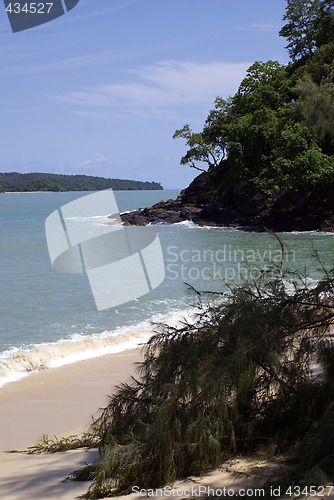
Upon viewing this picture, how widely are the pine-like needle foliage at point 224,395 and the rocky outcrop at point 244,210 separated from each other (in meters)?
26.1

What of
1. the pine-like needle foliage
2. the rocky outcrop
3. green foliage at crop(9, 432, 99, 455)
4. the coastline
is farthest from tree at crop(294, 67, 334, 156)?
the rocky outcrop

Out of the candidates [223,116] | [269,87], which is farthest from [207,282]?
[223,116]

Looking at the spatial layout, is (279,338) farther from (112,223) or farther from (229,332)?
(112,223)

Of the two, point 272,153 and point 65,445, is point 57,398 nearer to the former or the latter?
point 65,445

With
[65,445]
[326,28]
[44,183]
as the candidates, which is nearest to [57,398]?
[65,445]

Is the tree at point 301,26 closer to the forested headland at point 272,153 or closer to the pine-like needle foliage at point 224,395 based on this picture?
the forested headland at point 272,153

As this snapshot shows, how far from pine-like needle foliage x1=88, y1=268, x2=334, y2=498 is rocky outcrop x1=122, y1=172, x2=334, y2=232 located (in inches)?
1026

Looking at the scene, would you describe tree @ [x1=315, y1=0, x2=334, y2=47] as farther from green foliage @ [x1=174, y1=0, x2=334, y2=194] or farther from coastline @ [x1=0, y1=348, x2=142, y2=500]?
coastline @ [x1=0, y1=348, x2=142, y2=500]

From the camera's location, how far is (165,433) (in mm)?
3355

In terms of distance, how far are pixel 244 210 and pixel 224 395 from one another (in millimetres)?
36578

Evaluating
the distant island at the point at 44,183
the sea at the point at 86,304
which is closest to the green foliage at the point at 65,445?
the sea at the point at 86,304

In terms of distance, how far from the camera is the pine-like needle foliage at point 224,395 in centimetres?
336

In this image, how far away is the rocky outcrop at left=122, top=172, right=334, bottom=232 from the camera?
35156 millimetres

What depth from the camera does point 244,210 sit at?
129 ft
